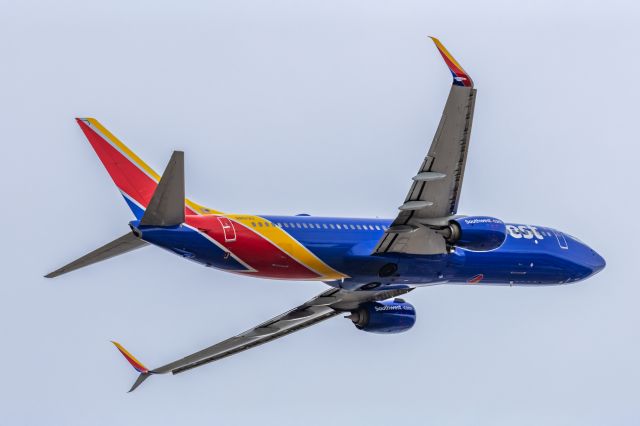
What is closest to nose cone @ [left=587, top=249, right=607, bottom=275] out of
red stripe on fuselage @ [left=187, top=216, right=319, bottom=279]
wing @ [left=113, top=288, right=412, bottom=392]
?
wing @ [left=113, top=288, right=412, bottom=392]

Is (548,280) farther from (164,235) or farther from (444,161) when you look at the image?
(164,235)

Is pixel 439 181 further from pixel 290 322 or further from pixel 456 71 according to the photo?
pixel 290 322

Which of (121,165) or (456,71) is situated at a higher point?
(456,71)

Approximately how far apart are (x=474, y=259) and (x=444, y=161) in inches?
333

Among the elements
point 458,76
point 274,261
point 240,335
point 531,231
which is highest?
point 458,76

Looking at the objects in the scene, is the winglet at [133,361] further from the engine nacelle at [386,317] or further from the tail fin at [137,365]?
the engine nacelle at [386,317]

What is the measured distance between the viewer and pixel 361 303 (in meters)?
46.4

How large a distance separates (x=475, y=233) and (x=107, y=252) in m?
12.4

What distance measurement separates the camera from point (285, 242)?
38719 millimetres

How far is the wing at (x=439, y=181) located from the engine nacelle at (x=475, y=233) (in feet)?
2.01

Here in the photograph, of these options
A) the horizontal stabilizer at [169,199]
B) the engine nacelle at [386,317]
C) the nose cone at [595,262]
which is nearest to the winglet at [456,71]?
the horizontal stabilizer at [169,199]

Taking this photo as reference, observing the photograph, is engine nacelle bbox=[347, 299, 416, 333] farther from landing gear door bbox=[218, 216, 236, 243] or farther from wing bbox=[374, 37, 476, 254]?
landing gear door bbox=[218, 216, 236, 243]

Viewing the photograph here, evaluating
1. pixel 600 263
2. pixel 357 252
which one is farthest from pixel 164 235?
pixel 600 263


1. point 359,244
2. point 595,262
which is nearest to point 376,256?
point 359,244
